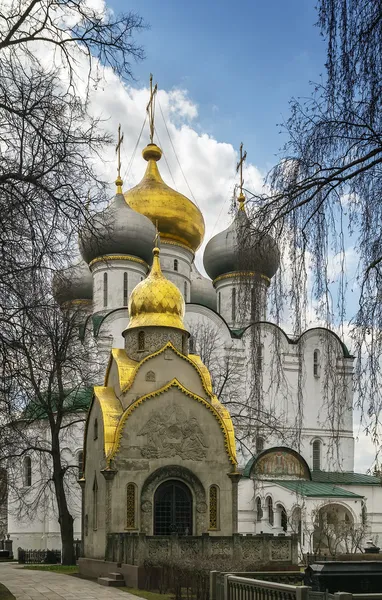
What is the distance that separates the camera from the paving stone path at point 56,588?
1408 centimetres

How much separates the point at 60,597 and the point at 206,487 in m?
6.06

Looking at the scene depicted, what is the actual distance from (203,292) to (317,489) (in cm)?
1441

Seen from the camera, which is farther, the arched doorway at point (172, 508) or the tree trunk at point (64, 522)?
the tree trunk at point (64, 522)

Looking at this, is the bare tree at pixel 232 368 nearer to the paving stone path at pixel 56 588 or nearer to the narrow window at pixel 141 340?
the narrow window at pixel 141 340

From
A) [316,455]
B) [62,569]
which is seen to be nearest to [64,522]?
[62,569]

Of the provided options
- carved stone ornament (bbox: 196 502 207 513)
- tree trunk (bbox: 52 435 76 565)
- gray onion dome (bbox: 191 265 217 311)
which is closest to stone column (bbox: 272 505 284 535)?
tree trunk (bbox: 52 435 76 565)

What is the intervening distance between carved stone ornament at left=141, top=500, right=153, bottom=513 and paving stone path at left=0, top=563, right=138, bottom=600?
2033 millimetres

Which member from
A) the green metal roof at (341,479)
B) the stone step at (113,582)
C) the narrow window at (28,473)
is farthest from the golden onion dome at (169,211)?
the stone step at (113,582)

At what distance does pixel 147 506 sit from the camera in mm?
18797

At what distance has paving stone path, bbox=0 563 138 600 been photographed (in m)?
14.1

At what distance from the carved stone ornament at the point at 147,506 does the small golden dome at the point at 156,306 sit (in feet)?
15.6

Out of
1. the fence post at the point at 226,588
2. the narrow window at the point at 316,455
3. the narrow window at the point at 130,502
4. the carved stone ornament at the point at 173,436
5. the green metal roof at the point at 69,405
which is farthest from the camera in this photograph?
the narrow window at the point at 316,455

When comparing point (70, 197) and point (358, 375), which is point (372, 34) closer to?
point (358, 375)

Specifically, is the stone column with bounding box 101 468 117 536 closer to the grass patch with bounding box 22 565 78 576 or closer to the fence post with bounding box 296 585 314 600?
the grass patch with bounding box 22 565 78 576
